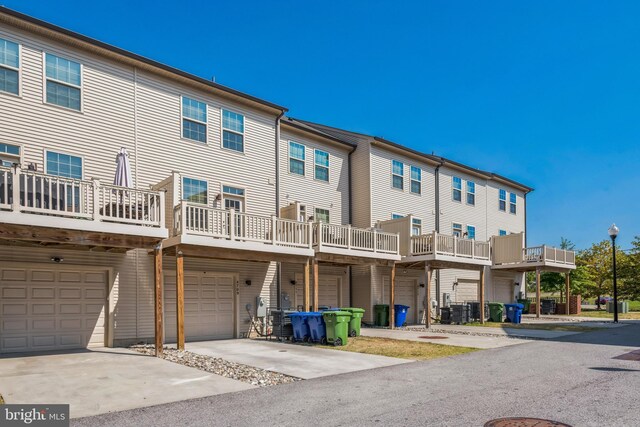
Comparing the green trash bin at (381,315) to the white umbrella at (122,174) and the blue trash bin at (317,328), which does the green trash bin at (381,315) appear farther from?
the white umbrella at (122,174)

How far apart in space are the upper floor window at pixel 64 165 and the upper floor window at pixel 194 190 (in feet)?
9.87

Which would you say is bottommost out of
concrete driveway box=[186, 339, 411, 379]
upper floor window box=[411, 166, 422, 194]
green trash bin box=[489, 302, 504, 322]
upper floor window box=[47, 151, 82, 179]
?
green trash bin box=[489, 302, 504, 322]

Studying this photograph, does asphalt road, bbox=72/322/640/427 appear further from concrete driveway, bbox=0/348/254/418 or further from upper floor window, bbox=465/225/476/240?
upper floor window, bbox=465/225/476/240

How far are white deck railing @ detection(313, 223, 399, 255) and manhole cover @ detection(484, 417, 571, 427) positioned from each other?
10905mm

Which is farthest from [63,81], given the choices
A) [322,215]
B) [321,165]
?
[322,215]

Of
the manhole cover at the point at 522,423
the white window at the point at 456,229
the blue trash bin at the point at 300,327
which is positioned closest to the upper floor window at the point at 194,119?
the blue trash bin at the point at 300,327

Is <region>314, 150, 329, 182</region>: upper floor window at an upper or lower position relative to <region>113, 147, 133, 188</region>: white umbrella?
upper

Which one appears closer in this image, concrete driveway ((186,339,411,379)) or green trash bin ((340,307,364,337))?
concrete driveway ((186,339,411,379))

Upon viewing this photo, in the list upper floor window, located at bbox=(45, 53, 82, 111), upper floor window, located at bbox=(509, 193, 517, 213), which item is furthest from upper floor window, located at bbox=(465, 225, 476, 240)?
upper floor window, located at bbox=(45, 53, 82, 111)

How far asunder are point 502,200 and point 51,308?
2434 cm

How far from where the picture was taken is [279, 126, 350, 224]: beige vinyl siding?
18625mm

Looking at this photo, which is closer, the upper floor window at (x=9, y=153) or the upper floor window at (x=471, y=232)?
the upper floor window at (x=9, y=153)

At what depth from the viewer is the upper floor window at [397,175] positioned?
2242 cm

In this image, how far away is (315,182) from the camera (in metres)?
19.8
